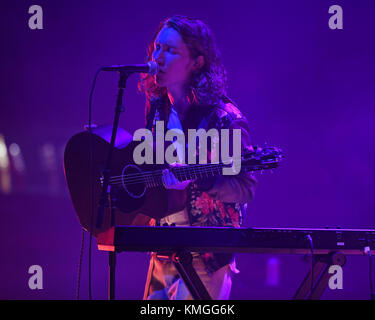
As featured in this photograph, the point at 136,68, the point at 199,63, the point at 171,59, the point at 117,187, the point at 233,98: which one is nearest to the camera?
the point at 136,68

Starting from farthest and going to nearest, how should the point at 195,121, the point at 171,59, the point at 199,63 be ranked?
the point at 199,63
the point at 171,59
the point at 195,121

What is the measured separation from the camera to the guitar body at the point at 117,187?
2.56 meters

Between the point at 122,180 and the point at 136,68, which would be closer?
the point at 136,68

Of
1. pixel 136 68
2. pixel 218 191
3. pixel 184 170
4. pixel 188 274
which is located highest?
pixel 136 68

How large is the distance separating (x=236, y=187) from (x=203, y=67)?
883 millimetres

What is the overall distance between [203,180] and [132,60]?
6.15ft

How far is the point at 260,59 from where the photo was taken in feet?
13.5

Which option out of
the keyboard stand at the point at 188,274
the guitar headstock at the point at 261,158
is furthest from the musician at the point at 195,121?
the keyboard stand at the point at 188,274

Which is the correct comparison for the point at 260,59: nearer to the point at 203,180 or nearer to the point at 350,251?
the point at 203,180

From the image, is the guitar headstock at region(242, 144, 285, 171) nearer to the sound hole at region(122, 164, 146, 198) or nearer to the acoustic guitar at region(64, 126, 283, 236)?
the acoustic guitar at region(64, 126, 283, 236)

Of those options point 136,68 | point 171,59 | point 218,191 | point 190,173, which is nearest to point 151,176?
point 190,173

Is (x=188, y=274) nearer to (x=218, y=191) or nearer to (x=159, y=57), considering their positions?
(x=218, y=191)

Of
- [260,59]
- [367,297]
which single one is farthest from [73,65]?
[367,297]

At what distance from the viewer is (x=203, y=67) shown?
3.06 m
